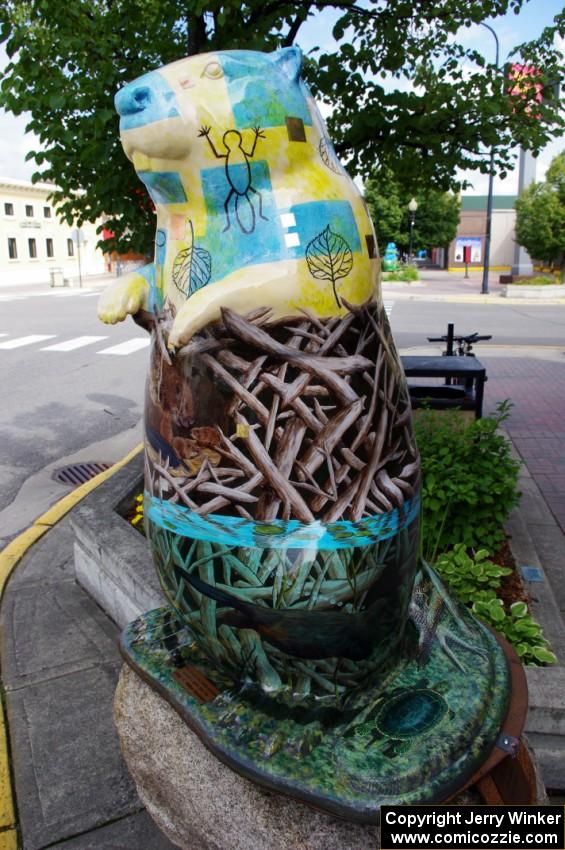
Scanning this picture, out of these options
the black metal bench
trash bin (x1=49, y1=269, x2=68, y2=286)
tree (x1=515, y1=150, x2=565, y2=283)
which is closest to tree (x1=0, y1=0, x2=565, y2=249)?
the black metal bench

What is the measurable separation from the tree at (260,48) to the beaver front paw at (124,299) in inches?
69.1

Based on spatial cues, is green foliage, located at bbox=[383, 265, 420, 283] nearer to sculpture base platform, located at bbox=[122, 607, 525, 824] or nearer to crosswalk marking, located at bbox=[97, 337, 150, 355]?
crosswalk marking, located at bbox=[97, 337, 150, 355]

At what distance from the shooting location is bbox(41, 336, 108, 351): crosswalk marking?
1298cm

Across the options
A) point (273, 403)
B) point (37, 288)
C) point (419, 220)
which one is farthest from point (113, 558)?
point (419, 220)

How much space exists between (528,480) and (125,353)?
27.6 feet

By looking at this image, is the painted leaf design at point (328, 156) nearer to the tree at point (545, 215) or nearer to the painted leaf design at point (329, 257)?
the painted leaf design at point (329, 257)

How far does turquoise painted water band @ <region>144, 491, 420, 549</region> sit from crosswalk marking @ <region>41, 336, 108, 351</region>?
38.4ft

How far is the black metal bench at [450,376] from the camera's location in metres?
5.44

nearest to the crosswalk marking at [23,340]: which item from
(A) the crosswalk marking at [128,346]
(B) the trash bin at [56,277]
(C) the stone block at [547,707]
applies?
(A) the crosswalk marking at [128,346]

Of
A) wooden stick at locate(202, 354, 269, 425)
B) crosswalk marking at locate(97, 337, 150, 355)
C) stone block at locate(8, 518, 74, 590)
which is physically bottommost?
stone block at locate(8, 518, 74, 590)

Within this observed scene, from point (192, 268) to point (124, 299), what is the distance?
36 centimetres

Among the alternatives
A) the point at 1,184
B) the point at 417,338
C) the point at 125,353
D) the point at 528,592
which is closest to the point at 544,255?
the point at 417,338

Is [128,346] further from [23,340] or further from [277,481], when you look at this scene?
[277,481]

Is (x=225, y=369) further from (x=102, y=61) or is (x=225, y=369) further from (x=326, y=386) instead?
(x=102, y=61)
